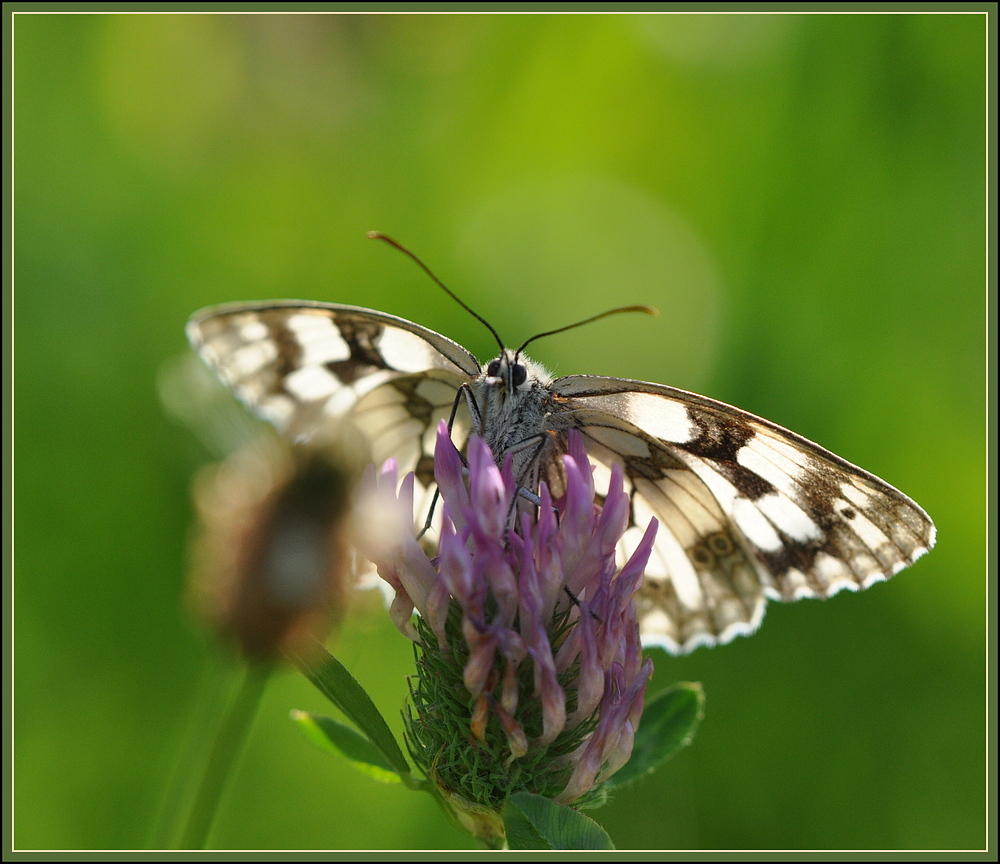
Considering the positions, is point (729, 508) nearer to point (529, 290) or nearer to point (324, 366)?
point (324, 366)

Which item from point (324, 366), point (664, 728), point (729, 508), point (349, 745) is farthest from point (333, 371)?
point (664, 728)

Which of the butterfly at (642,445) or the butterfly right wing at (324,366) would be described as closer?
the butterfly at (642,445)

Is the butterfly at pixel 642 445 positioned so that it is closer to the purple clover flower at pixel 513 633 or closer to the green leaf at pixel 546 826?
the purple clover flower at pixel 513 633

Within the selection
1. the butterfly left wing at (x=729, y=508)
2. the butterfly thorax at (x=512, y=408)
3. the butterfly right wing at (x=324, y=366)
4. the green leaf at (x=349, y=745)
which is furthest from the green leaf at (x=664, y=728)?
the butterfly right wing at (x=324, y=366)

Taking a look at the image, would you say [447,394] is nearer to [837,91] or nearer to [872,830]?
[872,830]

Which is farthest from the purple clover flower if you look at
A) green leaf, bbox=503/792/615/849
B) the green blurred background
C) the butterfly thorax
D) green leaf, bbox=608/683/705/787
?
the green blurred background
